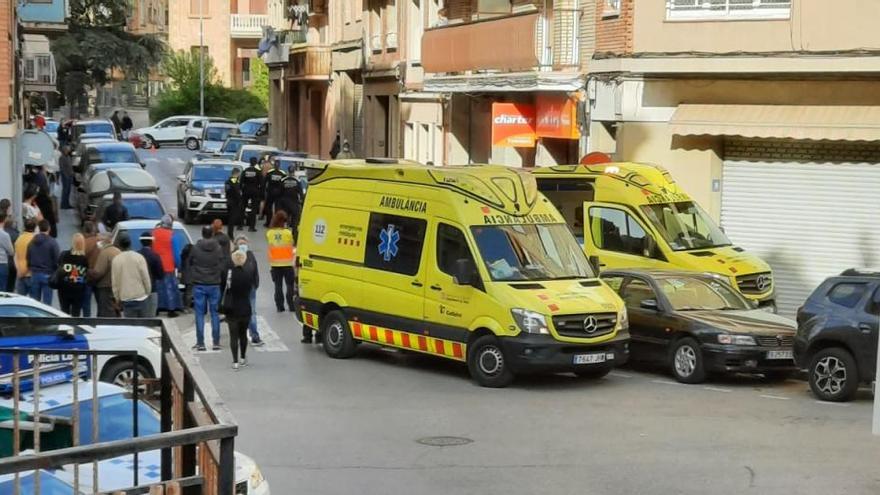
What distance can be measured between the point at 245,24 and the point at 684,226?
6528 centimetres

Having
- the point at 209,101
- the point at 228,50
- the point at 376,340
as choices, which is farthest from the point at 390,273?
the point at 228,50

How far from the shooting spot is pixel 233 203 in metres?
36.7

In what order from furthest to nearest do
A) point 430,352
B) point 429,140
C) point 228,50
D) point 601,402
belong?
point 228,50 → point 429,140 → point 430,352 → point 601,402

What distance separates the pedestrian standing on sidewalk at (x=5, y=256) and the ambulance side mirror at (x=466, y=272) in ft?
25.1

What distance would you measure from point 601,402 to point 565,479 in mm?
4301

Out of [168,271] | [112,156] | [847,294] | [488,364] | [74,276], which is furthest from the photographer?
[112,156]

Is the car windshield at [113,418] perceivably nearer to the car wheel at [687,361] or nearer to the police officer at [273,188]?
the car wheel at [687,361]

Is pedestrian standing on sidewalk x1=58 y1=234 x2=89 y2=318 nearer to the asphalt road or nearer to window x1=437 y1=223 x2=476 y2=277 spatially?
the asphalt road

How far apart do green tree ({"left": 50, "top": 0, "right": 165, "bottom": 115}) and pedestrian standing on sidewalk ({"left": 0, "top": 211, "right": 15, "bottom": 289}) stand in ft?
145

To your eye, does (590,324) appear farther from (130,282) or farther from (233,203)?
(233,203)

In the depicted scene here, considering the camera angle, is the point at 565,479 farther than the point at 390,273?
No

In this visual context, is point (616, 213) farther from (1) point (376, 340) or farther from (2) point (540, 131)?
(2) point (540, 131)

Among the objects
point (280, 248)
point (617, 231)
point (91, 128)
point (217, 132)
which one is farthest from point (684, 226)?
point (217, 132)

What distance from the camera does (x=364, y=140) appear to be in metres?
52.6
